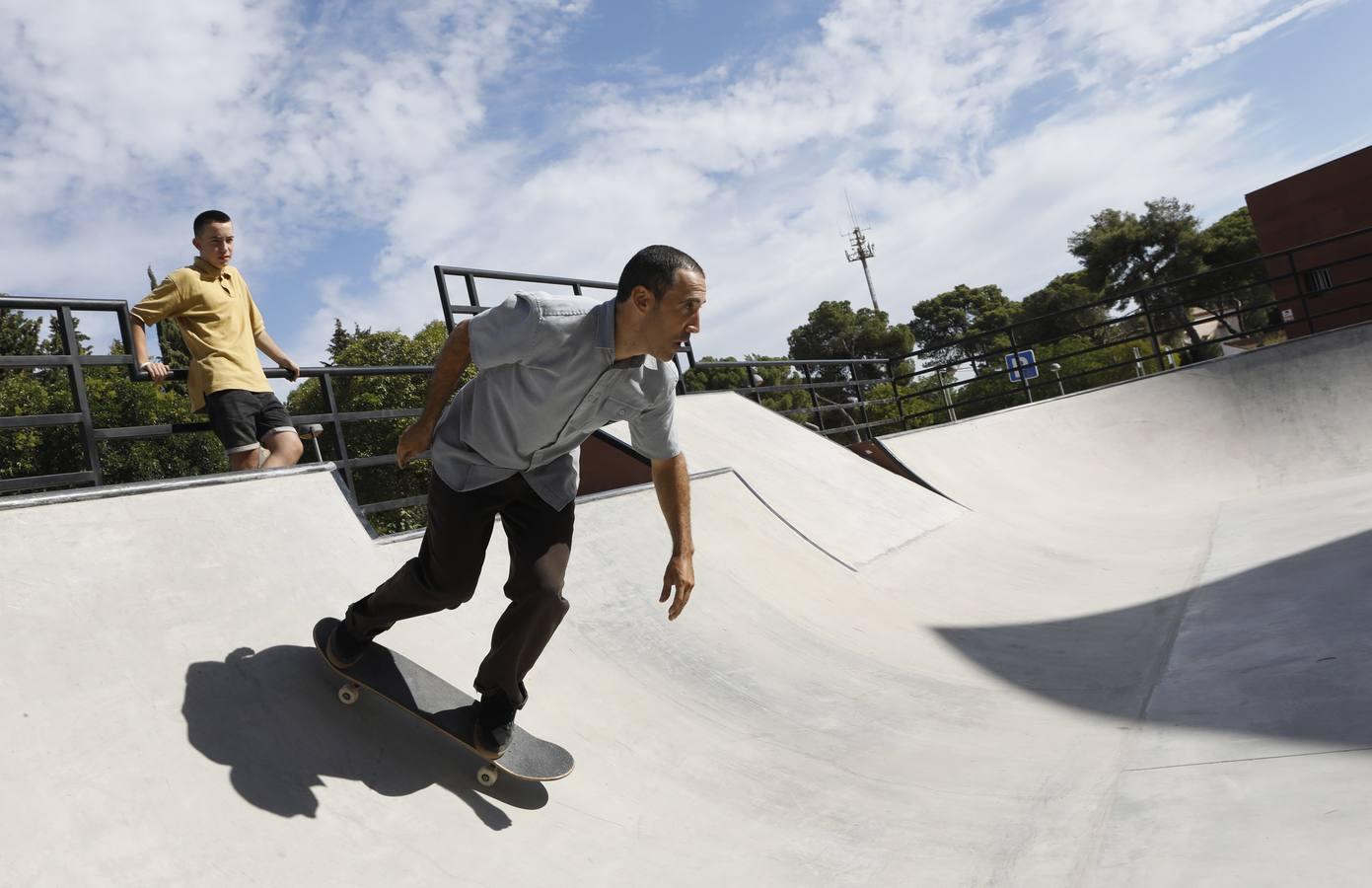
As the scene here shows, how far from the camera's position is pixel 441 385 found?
9.11 feet

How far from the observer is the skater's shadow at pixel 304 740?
2539mm

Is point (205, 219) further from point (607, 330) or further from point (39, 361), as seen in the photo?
point (607, 330)

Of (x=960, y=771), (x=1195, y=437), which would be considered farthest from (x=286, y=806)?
(x=1195, y=437)

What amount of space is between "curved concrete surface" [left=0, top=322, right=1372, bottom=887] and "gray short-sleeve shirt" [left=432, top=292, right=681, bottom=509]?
96 cm

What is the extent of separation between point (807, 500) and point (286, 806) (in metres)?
5.52

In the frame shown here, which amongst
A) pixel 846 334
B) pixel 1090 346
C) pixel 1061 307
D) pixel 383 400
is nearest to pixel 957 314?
pixel 846 334

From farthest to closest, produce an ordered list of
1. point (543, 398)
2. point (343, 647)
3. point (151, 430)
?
point (151, 430), point (343, 647), point (543, 398)

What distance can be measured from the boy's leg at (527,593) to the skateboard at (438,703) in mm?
144

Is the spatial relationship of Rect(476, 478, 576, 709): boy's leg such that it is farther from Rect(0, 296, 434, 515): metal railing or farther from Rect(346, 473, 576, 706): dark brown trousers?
Rect(0, 296, 434, 515): metal railing

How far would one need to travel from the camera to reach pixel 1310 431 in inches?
372

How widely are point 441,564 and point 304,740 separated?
659 millimetres

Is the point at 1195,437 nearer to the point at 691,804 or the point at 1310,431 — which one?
the point at 1310,431

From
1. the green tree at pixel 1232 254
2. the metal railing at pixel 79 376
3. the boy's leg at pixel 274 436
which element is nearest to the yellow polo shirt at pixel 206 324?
the boy's leg at pixel 274 436

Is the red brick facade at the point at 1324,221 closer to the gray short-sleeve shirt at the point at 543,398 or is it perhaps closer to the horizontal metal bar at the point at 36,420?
the gray short-sleeve shirt at the point at 543,398
